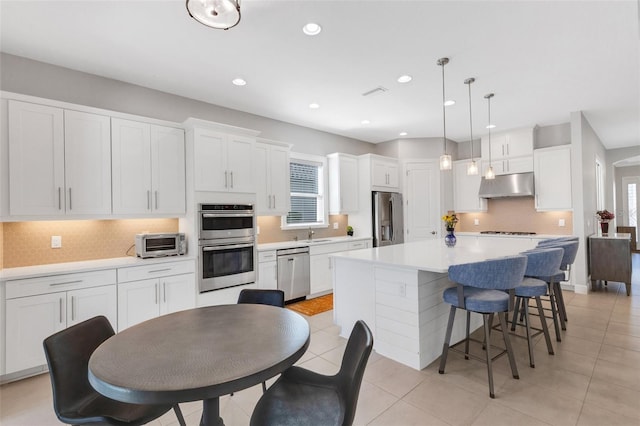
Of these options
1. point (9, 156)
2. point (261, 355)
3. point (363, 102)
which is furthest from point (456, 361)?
point (9, 156)

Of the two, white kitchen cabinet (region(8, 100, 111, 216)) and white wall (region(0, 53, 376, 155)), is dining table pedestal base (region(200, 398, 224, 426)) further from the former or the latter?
white wall (region(0, 53, 376, 155))

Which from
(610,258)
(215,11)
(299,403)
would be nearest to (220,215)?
(215,11)

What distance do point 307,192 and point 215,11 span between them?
13.4 ft

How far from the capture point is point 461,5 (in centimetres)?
234

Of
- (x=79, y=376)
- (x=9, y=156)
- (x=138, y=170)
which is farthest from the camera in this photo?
(x=138, y=170)

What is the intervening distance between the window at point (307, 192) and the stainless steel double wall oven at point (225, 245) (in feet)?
3.81

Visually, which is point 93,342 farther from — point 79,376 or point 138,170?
point 138,170

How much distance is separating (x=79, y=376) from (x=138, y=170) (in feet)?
7.89

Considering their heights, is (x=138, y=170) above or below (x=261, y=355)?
above

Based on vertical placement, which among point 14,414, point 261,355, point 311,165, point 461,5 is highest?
point 461,5

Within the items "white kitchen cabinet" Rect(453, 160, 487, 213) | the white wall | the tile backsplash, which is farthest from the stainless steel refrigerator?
the tile backsplash

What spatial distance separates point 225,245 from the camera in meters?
3.84

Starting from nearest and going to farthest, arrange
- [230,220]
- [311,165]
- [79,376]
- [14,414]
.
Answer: [79,376], [14,414], [230,220], [311,165]

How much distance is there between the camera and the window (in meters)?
5.40
